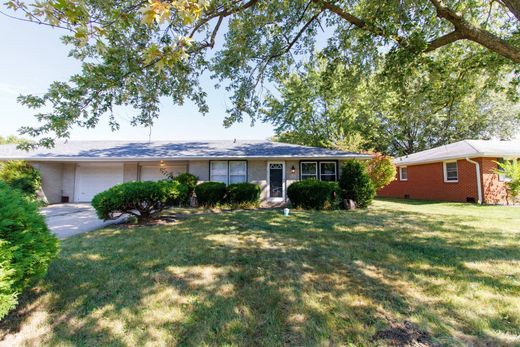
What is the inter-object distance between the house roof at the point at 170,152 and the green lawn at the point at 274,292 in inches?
252

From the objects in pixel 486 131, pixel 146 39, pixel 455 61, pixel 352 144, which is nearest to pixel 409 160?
pixel 352 144

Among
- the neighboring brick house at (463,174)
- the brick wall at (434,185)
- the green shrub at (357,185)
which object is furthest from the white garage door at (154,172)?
the brick wall at (434,185)

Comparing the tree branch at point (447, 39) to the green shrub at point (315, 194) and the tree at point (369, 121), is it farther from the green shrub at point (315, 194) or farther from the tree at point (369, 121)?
the green shrub at point (315, 194)

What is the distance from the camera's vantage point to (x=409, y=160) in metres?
17.8

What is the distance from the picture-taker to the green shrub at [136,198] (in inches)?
262

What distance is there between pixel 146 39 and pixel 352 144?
13.6 meters

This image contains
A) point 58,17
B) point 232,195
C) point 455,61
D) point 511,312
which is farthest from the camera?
point 232,195

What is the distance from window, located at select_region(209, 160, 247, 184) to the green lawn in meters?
6.58

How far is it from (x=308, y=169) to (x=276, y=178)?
68.4 inches

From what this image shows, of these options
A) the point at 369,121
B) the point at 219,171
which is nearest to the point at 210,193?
the point at 219,171

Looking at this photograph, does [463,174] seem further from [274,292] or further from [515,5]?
[274,292]

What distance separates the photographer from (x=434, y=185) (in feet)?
51.5

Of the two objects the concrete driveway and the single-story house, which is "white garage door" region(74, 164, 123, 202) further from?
the concrete driveway

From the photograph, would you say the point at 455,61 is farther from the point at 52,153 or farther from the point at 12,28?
the point at 52,153
